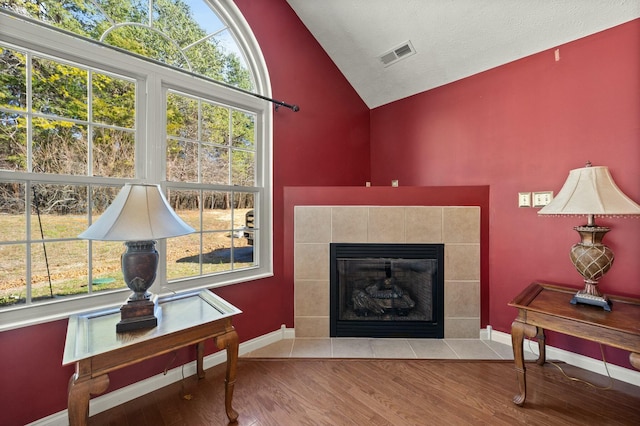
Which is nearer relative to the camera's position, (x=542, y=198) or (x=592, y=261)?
(x=592, y=261)

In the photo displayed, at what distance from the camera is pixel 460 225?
2.41 m

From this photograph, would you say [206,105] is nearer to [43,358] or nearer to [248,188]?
[248,188]

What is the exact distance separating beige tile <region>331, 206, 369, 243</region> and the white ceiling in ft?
5.15

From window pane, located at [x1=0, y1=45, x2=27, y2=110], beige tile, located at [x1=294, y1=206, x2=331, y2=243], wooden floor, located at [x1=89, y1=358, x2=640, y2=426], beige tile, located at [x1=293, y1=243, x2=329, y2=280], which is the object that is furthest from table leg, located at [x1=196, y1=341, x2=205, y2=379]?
window pane, located at [x1=0, y1=45, x2=27, y2=110]

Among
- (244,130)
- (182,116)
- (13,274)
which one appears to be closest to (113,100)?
(182,116)

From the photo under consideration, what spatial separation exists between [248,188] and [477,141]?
217 centimetres

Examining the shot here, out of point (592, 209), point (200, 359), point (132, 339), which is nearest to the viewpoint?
point (132, 339)

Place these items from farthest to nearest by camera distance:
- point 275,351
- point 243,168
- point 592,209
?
point 243,168 → point 275,351 → point 592,209

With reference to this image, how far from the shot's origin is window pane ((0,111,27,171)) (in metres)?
1.39

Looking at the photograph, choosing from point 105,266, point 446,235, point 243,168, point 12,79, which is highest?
point 12,79

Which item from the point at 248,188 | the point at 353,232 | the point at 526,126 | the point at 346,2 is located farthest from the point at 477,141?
the point at 248,188

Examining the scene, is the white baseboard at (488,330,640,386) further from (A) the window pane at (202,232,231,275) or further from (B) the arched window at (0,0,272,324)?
(A) the window pane at (202,232,231,275)

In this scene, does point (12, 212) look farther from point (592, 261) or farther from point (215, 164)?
point (592, 261)

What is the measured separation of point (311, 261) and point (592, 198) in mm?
1981
